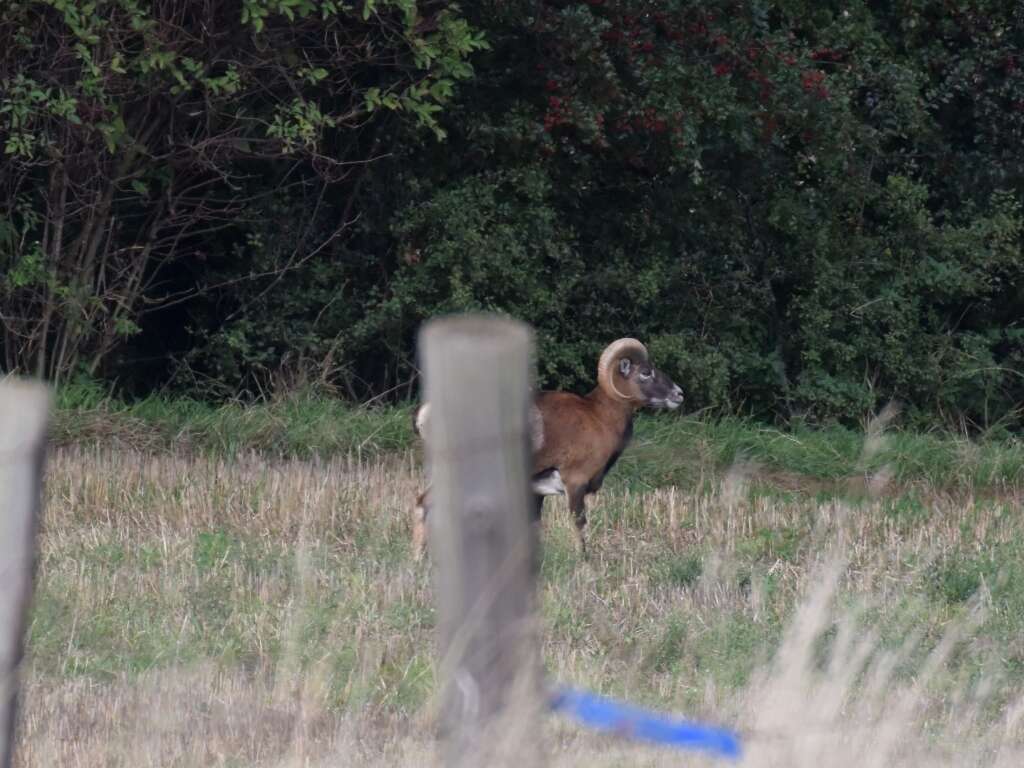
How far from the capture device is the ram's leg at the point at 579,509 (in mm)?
9781

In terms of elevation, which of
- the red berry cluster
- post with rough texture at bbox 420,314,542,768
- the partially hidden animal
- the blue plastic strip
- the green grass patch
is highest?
the red berry cluster

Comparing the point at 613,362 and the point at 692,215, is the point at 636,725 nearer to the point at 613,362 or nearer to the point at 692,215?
the point at 613,362

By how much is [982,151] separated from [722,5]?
3727 mm

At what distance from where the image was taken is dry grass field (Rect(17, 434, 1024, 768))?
5324 millimetres

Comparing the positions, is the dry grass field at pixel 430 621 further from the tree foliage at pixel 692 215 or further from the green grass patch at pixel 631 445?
the tree foliage at pixel 692 215

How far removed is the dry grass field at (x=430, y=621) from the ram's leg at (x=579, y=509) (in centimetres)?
14

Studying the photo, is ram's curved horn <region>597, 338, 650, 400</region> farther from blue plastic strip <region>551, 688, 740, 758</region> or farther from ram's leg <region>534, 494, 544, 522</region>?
blue plastic strip <region>551, 688, 740, 758</region>

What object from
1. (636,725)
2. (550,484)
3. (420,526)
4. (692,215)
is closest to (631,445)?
(550,484)

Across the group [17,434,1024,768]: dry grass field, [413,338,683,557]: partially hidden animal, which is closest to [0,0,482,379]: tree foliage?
[17,434,1024,768]: dry grass field

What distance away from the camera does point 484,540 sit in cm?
A: 337

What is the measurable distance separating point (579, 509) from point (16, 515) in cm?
672

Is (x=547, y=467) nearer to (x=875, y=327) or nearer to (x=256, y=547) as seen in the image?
(x=256, y=547)

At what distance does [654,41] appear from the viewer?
48.8ft

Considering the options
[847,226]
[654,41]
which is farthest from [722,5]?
[847,226]
